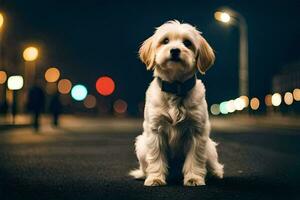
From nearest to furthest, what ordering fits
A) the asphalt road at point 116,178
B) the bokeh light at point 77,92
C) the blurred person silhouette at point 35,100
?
1. the asphalt road at point 116,178
2. the blurred person silhouette at point 35,100
3. the bokeh light at point 77,92

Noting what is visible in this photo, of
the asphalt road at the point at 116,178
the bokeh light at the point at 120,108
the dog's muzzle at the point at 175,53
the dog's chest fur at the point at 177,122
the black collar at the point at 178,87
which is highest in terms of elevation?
the bokeh light at the point at 120,108

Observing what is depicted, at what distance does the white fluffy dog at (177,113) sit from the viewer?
718cm

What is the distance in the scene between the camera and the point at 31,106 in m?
26.8

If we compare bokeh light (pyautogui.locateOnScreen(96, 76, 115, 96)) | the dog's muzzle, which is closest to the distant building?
bokeh light (pyautogui.locateOnScreen(96, 76, 115, 96))

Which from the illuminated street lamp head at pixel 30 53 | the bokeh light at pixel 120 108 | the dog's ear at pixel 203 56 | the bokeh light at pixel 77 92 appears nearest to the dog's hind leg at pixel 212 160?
the dog's ear at pixel 203 56

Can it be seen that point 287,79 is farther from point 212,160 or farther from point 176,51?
point 176,51

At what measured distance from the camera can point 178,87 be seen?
732 cm

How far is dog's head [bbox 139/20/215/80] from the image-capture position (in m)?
6.90

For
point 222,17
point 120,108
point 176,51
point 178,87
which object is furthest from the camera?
point 120,108

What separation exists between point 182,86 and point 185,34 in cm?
63

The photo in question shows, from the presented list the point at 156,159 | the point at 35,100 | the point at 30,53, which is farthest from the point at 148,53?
the point at 30,53

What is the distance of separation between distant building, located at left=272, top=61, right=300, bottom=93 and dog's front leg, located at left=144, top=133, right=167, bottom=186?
139 meters

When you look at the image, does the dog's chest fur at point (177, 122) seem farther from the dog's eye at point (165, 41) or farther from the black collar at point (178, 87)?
the dog's eye at point (165, 41)

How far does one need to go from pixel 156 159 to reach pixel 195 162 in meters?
0.43
